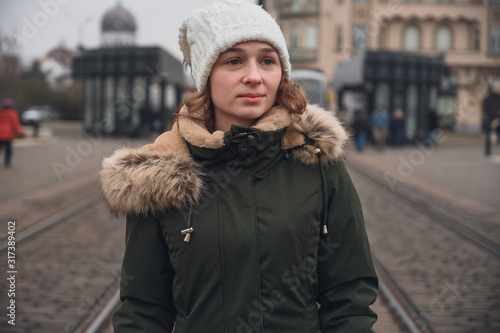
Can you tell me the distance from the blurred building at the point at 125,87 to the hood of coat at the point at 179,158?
87.5 ft

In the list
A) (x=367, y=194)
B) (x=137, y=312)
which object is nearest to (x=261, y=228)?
(x=137, y=312)

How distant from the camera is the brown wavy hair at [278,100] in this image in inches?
76.4

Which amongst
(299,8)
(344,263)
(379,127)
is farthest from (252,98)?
(299,8)

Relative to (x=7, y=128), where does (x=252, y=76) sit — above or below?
above

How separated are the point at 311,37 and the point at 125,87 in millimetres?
27257

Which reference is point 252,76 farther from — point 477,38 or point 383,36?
point 477,38

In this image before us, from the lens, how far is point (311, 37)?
5328cm

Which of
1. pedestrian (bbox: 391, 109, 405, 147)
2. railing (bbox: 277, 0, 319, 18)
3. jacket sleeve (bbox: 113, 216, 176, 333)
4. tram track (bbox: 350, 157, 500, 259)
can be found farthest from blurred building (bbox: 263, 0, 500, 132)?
jacket sleeve (bbox: 113, 216, 176, 333)

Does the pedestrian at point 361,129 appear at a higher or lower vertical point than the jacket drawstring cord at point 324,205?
lower

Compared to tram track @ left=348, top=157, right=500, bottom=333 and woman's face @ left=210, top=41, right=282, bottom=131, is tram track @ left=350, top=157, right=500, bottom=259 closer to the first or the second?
tram track @ left=348, top=157, right=500, bottom=333

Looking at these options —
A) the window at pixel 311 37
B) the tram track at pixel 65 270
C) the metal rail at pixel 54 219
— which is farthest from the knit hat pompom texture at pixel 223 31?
the window at pixel 311 37

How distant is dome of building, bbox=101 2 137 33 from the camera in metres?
63.7

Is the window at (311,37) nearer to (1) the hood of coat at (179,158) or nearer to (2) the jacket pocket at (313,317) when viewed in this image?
(1) the hood of coat at (179,158)

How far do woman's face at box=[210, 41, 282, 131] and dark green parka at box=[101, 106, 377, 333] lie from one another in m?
0.06
